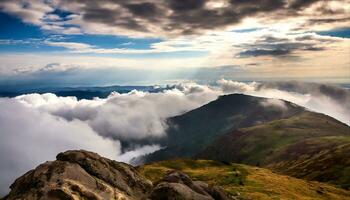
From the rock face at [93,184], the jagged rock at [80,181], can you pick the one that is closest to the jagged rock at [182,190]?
the rock face at [93,184]

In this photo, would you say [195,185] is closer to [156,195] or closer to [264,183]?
[156,195]

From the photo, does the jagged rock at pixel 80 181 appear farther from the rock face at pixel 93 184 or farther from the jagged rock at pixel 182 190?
the jagged rock at pixel 182 190

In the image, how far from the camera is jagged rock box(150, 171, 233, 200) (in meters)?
48.7

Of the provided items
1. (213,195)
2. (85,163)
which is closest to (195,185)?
(213,195)

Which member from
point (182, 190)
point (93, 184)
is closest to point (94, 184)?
point (93, 184)

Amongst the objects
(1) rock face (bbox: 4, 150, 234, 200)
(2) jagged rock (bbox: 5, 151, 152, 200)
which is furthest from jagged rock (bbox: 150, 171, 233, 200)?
(2) jagged rock (bbox: 5, 151, 152, 200)

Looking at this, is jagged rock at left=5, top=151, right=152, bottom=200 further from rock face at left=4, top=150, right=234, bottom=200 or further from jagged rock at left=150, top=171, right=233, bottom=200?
jagged rock at left=150, top=171, right=233, bottom=200

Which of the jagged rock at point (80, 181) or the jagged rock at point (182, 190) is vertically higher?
the jagged rock at point (80, 181)

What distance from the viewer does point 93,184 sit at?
4878 cm

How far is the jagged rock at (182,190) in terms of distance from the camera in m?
48.7

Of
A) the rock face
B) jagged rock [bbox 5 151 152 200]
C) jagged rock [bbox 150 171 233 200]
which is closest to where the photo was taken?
jagged rock [bbox 5 151 152 200]

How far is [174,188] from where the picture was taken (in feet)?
161

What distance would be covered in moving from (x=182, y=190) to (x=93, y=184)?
11.9 metres

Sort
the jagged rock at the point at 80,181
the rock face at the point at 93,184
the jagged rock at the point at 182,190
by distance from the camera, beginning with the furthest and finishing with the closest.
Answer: the jagged rock at the point at 182,190 < the rock face at the point at 93,184 < the jagged rock at the point at 80,181
